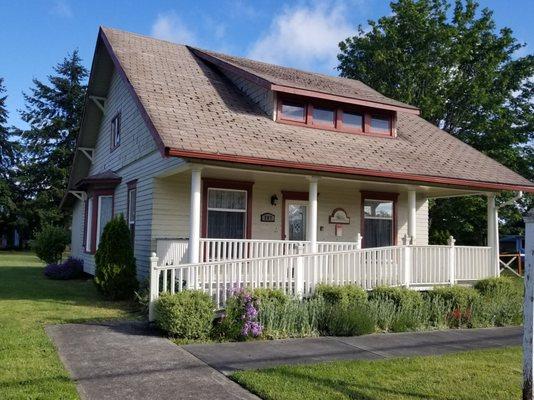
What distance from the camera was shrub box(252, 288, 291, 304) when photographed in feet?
28.9

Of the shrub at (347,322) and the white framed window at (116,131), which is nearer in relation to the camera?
the shrub at (347,322)

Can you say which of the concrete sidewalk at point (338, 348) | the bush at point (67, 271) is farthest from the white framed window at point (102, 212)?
the concrete sidewalk at point (338, 348)

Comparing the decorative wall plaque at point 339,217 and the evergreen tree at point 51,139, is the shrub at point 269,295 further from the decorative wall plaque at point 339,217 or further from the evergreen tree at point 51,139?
the evergreen tree at point 51,139

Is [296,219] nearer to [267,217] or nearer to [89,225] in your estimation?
[267,217]

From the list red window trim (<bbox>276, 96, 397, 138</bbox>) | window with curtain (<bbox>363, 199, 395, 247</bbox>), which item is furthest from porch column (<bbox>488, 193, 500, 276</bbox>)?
red window trim (<bbox>276, 96, 397, 138</bbox>)

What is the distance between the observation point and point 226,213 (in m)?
13.0

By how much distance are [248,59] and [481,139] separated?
677 inches

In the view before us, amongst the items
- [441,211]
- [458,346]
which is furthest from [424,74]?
[458,346]

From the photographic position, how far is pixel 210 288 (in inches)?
351

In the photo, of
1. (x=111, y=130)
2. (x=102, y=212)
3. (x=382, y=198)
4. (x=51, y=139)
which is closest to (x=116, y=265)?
(x=102, y=212)

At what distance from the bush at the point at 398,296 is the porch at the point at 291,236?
0.37 meters

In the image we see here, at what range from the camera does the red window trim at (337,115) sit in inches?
519

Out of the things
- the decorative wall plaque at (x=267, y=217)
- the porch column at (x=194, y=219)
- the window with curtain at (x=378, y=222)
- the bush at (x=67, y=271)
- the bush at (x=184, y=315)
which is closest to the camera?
the bush at (x=184, y=315)

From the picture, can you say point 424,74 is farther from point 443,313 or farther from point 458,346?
point 458,346
